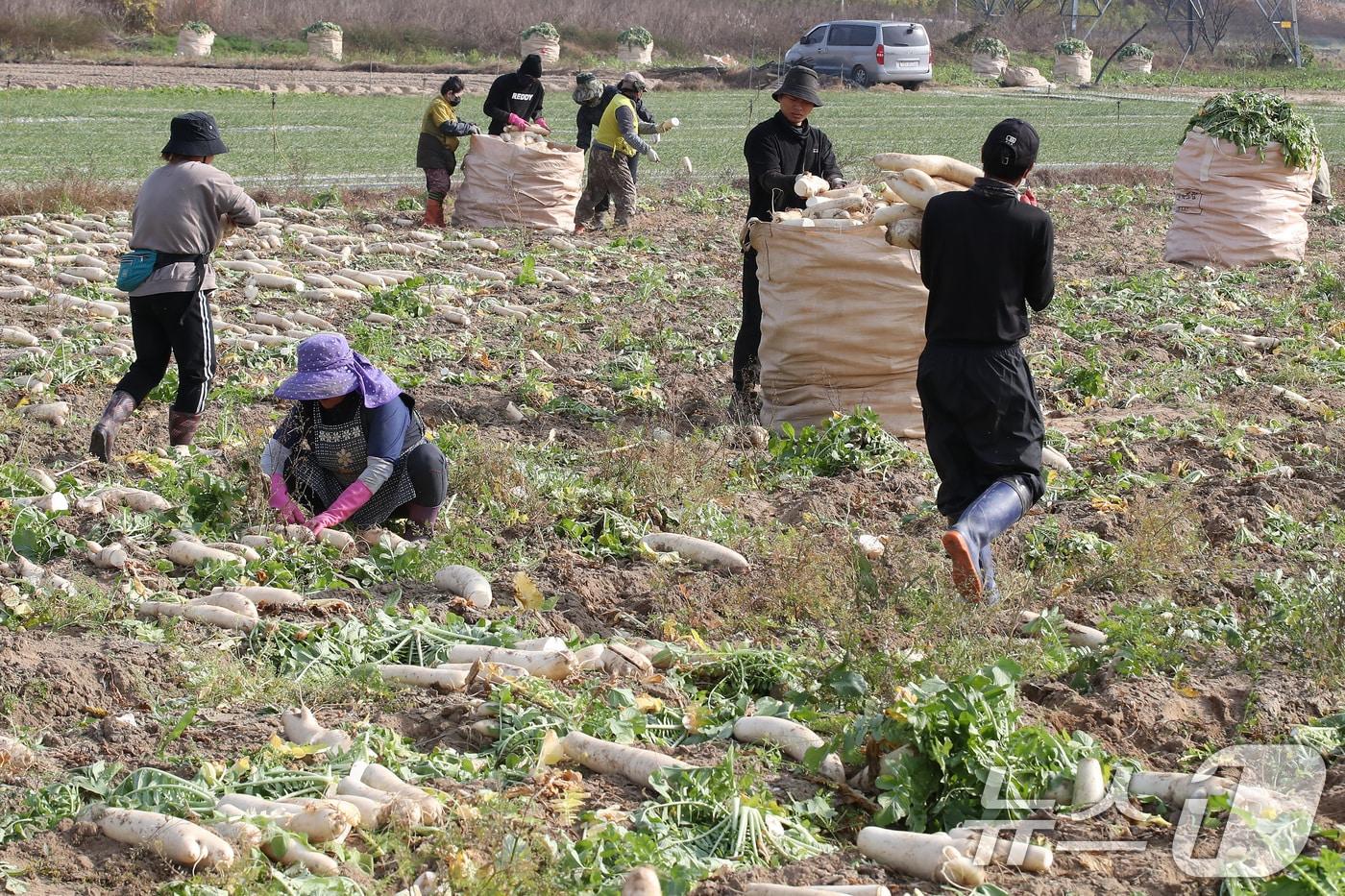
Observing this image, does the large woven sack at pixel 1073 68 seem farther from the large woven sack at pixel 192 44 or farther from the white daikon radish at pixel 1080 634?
the white daikon radish at pixel 1080 634

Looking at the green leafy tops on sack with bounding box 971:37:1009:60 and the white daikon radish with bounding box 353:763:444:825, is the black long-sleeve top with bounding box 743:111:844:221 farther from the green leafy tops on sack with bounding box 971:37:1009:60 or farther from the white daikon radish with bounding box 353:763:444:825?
the green leafy tops on sack with bounding box 971:37:1009:60

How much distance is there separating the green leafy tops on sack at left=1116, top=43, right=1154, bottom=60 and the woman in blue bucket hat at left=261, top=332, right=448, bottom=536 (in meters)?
42.6

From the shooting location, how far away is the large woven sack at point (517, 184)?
1188 centimetres

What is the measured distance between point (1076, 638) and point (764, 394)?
2.79 metres

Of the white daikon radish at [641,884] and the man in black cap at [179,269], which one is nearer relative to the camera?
the white daikon radish at [641,884]

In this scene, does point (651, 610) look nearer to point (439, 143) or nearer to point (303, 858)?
point (303, 858)

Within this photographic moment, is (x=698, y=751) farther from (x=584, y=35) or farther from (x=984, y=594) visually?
(x=584, y=35)

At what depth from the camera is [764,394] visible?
6.84 m

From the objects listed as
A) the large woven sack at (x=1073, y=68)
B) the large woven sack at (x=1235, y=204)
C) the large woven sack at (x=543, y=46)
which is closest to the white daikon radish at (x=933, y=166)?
the large woven sack at (x=1235, y=204)

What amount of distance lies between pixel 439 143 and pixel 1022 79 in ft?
97.2

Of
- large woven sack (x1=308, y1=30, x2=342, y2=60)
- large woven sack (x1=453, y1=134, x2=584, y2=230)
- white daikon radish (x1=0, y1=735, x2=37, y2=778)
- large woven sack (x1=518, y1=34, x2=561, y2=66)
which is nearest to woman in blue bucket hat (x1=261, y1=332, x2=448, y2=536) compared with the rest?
white daikon radish (x1=0, y1=735, x2=37, y2=778)

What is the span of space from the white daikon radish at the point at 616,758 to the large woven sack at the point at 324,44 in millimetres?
34298

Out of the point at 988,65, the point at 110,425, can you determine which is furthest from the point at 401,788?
the point at 988,65

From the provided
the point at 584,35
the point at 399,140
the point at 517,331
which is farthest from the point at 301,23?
the point at 517,331
